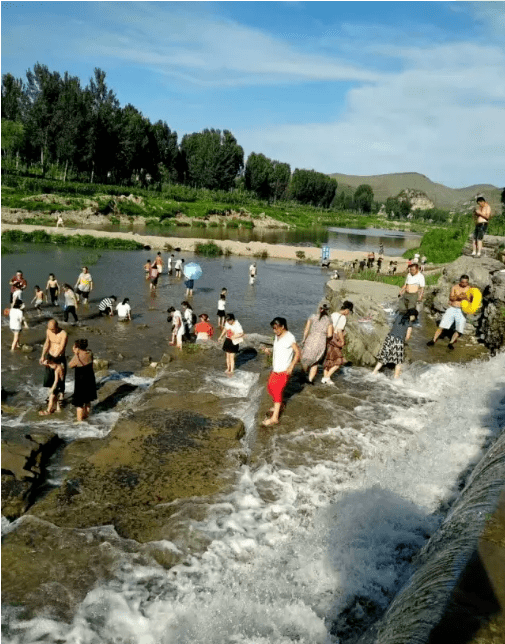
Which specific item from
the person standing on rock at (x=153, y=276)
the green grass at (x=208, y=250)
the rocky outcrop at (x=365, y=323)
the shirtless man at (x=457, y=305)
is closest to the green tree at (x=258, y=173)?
the green grass at (x=208, y=250)

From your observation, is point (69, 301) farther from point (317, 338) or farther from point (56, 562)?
point (56, 562)

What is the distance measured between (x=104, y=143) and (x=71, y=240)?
149 feet

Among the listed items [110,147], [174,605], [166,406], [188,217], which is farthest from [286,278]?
[110,147]

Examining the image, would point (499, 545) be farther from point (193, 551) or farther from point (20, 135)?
point (20, 135)

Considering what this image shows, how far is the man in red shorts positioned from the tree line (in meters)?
66.0

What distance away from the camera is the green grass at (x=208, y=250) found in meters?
40.5

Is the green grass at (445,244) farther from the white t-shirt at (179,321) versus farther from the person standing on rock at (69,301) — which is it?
the person standing on rock at (69,301)

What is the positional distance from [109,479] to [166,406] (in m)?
2.63

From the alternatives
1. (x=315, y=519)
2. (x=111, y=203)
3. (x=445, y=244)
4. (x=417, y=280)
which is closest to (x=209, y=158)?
(x=111, y=203)

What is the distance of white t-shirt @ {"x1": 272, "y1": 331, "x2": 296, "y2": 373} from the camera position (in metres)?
7.71

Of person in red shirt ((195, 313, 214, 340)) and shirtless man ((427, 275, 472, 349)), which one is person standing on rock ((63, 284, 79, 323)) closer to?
person in red shirt ((195, 313, 214, 340))

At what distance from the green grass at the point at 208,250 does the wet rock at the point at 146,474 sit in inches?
1298

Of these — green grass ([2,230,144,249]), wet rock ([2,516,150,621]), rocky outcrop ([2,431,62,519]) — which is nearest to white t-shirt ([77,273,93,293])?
rocky outcrop ([2,431,62,519])

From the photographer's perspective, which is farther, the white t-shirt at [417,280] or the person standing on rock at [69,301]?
the person standing on rock at [69,301]
